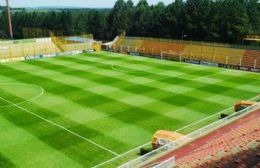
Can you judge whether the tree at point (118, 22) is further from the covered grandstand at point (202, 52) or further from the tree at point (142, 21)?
the covered grandstand at point (202, 52)

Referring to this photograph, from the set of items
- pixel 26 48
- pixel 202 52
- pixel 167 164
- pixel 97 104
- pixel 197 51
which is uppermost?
pixel 26 48

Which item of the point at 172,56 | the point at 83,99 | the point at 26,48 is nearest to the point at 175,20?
the point at 172,56

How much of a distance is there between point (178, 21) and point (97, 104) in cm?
5721

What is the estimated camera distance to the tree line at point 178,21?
71.4 metres

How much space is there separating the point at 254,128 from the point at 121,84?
18.5 meters

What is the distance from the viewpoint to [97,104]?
28625mm

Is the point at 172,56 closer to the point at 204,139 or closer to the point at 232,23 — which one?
the point at 232,23

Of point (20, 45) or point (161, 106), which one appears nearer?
point (161, 106)

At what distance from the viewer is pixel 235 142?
16688 mm

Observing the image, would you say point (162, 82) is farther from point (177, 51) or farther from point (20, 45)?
point (20, 45)

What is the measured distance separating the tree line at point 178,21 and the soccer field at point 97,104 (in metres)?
30.0

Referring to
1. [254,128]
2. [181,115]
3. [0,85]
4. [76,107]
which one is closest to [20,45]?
[0,85]

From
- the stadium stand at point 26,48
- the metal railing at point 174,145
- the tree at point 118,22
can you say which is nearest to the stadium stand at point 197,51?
the stadium stand at point 26,48

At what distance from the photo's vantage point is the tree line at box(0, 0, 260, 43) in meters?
71.4
